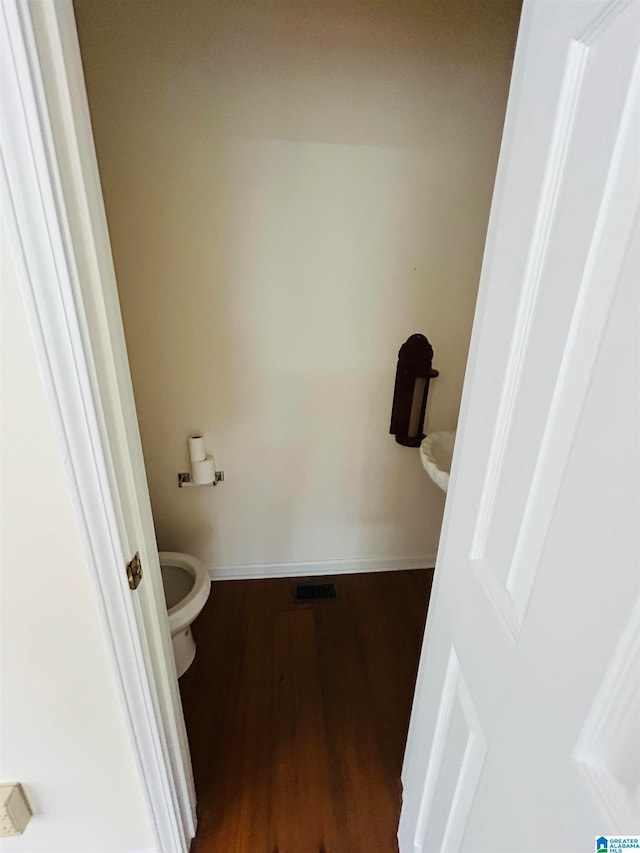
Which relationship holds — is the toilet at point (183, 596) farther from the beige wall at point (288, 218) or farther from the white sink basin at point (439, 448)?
the white sink basin at point (439, 448)

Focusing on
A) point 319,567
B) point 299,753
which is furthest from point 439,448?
point 299,753

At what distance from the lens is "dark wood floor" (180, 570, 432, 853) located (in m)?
1.23

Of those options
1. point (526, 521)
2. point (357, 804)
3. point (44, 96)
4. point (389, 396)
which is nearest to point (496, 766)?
point (526, 521)

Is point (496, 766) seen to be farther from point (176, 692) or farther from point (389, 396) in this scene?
point (389, 396)

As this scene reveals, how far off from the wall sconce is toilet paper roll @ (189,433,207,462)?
80 centimetres

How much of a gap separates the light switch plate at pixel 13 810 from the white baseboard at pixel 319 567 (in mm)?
1151

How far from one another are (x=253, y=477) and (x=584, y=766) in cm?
160

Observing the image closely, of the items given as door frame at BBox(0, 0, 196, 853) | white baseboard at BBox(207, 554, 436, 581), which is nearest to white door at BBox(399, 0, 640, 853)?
door frame at BBox(0, 0, 196, 853)

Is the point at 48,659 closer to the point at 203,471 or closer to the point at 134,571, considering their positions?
the point at 134,571

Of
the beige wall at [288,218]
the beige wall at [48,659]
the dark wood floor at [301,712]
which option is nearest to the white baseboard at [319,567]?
the dark wood floor at [301,712]

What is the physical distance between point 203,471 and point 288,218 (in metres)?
1.03

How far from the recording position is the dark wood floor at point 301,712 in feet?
4.02

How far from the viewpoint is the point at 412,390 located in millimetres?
1807

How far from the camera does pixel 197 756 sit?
4.54 feet
